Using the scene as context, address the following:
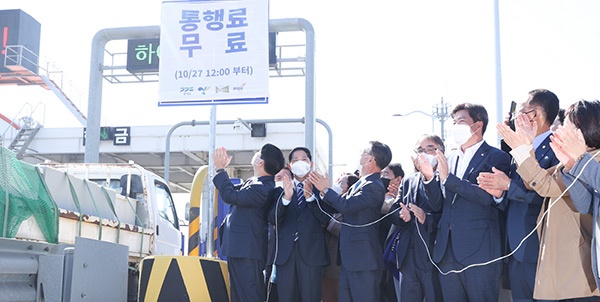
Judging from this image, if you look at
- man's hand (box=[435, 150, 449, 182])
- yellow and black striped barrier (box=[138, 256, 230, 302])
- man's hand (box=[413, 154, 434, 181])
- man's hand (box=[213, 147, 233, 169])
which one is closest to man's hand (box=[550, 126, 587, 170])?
man's hand (box=[435, 150, 449, 182])

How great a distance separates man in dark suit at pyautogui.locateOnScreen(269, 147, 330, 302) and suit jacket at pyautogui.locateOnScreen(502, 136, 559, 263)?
194 cm

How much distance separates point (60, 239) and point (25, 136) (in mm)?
17965

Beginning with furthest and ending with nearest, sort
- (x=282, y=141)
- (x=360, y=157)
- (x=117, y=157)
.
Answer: (x=117, y=157)
(x=282, y=141)
(x=360, y=157)

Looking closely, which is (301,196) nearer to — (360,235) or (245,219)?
(245,219)

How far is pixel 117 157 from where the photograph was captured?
21547 millimetres

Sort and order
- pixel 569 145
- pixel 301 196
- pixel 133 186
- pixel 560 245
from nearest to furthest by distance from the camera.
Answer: pixel 569 145 → pixel 560 245 → pixel 301 196 → pixel 133 186

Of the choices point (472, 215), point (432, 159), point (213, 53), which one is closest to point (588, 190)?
point (472, 215)

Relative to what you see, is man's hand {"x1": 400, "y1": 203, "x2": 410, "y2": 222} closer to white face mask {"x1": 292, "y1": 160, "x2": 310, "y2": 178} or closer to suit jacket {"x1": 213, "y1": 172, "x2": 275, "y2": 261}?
white face mask {"x1": 292, "y1": 160, "x2": 310, "y2": 178}

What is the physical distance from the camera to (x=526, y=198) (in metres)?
4.38

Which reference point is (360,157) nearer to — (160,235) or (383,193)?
(383,193)

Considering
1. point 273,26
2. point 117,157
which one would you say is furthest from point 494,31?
point 117,157

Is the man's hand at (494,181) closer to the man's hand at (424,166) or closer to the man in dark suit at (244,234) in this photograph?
the man's hand at (424,166)

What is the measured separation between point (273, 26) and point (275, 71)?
4.78 metres

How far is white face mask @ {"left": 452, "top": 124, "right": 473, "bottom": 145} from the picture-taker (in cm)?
490
